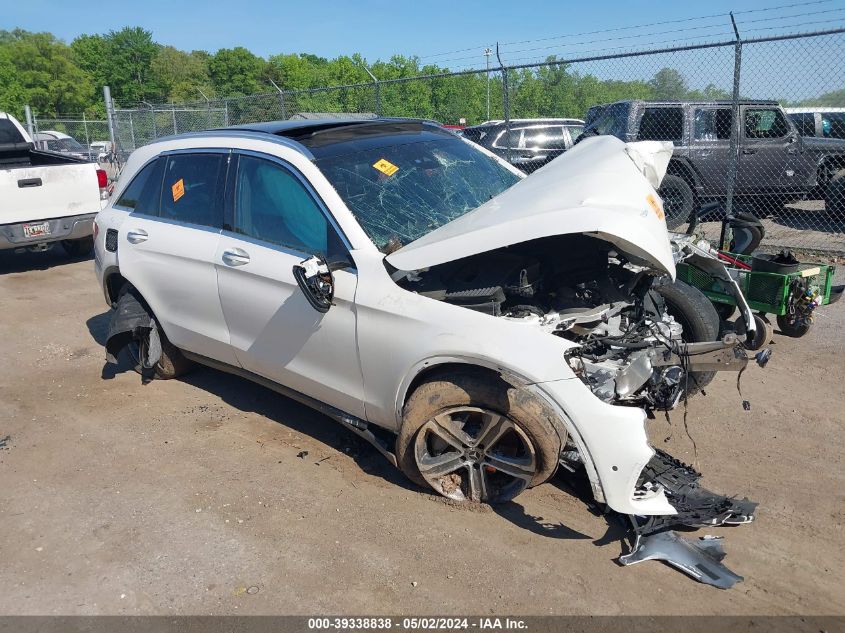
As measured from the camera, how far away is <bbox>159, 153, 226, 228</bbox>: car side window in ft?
14.1

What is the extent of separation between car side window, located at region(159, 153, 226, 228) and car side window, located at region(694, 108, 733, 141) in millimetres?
7910

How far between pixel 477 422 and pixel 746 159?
8517 millimetres

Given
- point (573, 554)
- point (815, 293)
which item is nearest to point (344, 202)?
point (573, 554)

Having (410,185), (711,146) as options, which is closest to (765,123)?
(711,146)

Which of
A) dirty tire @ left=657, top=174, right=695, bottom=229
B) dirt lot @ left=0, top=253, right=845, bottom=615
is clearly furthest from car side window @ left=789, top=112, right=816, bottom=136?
dirt lot @ left=0, top=253, right=845, bottom=615

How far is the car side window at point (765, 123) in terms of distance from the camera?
9.86 meters

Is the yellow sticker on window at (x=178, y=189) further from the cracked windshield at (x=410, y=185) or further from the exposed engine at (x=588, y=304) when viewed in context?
the exposed engine at (x=588, y=304)

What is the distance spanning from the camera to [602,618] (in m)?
2.73

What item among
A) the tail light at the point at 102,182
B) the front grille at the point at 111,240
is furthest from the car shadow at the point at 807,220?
the tail light at the point at 102,182

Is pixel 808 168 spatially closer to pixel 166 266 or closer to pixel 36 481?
pixel 166 266

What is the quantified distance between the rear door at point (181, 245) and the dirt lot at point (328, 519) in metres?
0.68

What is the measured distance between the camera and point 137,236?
4789mm

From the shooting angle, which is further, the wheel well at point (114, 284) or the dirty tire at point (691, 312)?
the wheel well at point (114, 284)

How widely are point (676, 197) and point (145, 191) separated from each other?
742 cm
